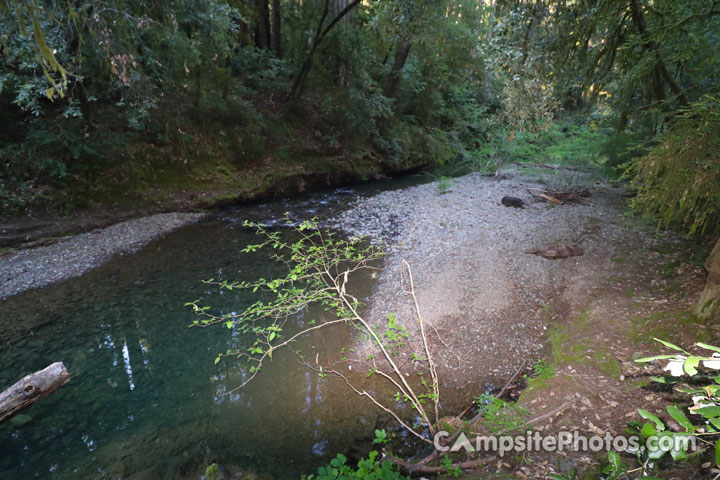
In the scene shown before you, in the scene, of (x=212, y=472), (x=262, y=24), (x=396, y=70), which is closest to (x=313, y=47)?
(x=262, y=24)

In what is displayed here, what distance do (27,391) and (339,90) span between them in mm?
13139

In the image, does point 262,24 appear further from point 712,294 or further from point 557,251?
point 712,294

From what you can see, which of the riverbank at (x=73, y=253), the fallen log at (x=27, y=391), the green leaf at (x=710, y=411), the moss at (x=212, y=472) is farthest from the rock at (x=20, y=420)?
the green leaf at (x=710, y=411)

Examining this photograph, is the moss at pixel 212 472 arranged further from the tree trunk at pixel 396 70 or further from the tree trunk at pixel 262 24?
the tree trunk at pixel 396 70

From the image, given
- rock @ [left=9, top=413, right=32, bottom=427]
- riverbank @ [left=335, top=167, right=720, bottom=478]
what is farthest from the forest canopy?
rock @ [left=9, top=413, right=32, bottom=427]

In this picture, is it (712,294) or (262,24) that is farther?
(262,24)

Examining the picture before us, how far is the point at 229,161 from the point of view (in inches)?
486

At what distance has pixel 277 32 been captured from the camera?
47.3 ft

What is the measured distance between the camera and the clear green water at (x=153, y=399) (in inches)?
140

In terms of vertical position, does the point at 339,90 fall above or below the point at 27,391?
above

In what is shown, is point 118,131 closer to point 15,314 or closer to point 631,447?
point 15,314

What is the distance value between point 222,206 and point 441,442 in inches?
397

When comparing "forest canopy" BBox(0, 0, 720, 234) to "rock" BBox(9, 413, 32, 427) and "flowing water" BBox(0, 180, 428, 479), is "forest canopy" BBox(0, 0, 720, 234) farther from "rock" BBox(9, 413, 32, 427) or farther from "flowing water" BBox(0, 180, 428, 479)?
"rock" BBox(9, 413, 32, 427)

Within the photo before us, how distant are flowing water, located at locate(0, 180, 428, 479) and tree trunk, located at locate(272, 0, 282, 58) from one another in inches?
467
